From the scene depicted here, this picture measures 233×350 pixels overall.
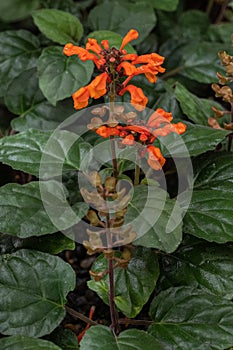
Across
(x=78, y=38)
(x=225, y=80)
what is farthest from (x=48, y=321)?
(x=78, y=38)

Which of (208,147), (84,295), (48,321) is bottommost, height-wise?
(84,295)

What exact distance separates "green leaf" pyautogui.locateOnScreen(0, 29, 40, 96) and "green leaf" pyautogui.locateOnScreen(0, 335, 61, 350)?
2.69 ft

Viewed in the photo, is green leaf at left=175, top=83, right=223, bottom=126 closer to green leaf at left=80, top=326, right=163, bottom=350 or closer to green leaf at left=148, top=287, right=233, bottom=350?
green leaf at left=148, top=287, right=233, bottom=350

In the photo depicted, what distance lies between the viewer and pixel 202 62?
69.4 inches

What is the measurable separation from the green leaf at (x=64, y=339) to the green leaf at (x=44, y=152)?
13.1 inches

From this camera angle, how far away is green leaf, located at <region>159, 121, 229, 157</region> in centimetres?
127

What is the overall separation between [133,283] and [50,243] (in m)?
0.20

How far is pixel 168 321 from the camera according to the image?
110 centimetres

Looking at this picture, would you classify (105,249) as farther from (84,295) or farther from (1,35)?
(1,35)

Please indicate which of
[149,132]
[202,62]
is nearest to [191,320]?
[149,132]

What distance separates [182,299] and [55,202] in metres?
0.33

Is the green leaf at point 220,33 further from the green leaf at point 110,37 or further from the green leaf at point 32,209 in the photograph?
the green leaf at point 32,209

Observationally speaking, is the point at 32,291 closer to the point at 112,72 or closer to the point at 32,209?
the point at 32,209

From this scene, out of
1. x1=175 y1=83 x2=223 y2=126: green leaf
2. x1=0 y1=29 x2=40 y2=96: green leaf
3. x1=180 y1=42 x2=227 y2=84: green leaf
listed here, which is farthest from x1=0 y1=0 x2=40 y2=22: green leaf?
x1=175 y1=83 x2=223 y2=126: green leaf
